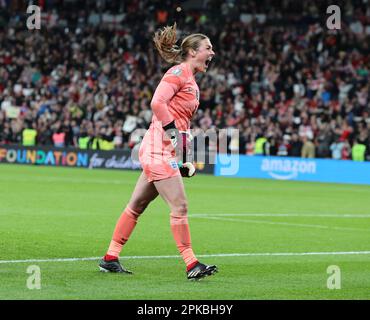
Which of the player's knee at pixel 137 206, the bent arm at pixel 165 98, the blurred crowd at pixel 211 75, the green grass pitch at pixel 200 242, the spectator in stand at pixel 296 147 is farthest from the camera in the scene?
the blurred crowd at pixel 211 75

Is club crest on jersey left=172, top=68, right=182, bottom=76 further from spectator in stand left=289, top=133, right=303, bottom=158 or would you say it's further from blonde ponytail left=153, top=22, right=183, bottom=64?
spectator in stand left=289, top=133, right=303, bottom=158

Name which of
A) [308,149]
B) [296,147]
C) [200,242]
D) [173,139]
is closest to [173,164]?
[173,139]

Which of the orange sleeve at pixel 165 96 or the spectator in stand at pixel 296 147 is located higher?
the orange sleeve at pixel 165 96

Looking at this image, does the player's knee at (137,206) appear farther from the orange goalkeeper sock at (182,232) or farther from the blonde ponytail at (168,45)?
the blonde ponytail at (168,45)

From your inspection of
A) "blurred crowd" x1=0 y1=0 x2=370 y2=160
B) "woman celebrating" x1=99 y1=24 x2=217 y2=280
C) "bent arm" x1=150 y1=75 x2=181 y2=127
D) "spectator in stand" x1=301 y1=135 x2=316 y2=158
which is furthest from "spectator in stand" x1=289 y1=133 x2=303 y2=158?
"bent arm" x1=150 y1=75 x2=181 y2=127

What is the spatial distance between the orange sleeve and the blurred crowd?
24.0 meters

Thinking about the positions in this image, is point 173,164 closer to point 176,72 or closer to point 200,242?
point 176,72

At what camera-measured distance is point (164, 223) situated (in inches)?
→ 666

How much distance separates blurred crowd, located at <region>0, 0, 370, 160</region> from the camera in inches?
1451

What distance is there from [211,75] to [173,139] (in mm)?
31610

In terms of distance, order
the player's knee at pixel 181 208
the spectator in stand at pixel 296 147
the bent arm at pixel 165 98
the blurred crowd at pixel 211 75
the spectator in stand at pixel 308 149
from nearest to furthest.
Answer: the bent arm at pixel 165 98, the player's knee at pixel 181 208, the spectator in stand at pixel 308 149, the spectator in stand at pixel 296 147, the blurred crowd at pixel 211 75

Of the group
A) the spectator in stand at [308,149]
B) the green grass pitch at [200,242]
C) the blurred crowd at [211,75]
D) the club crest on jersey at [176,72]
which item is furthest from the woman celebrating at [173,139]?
the spectator in stand at [308,149]

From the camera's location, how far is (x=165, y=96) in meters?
10.1

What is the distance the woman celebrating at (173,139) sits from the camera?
398 inches
